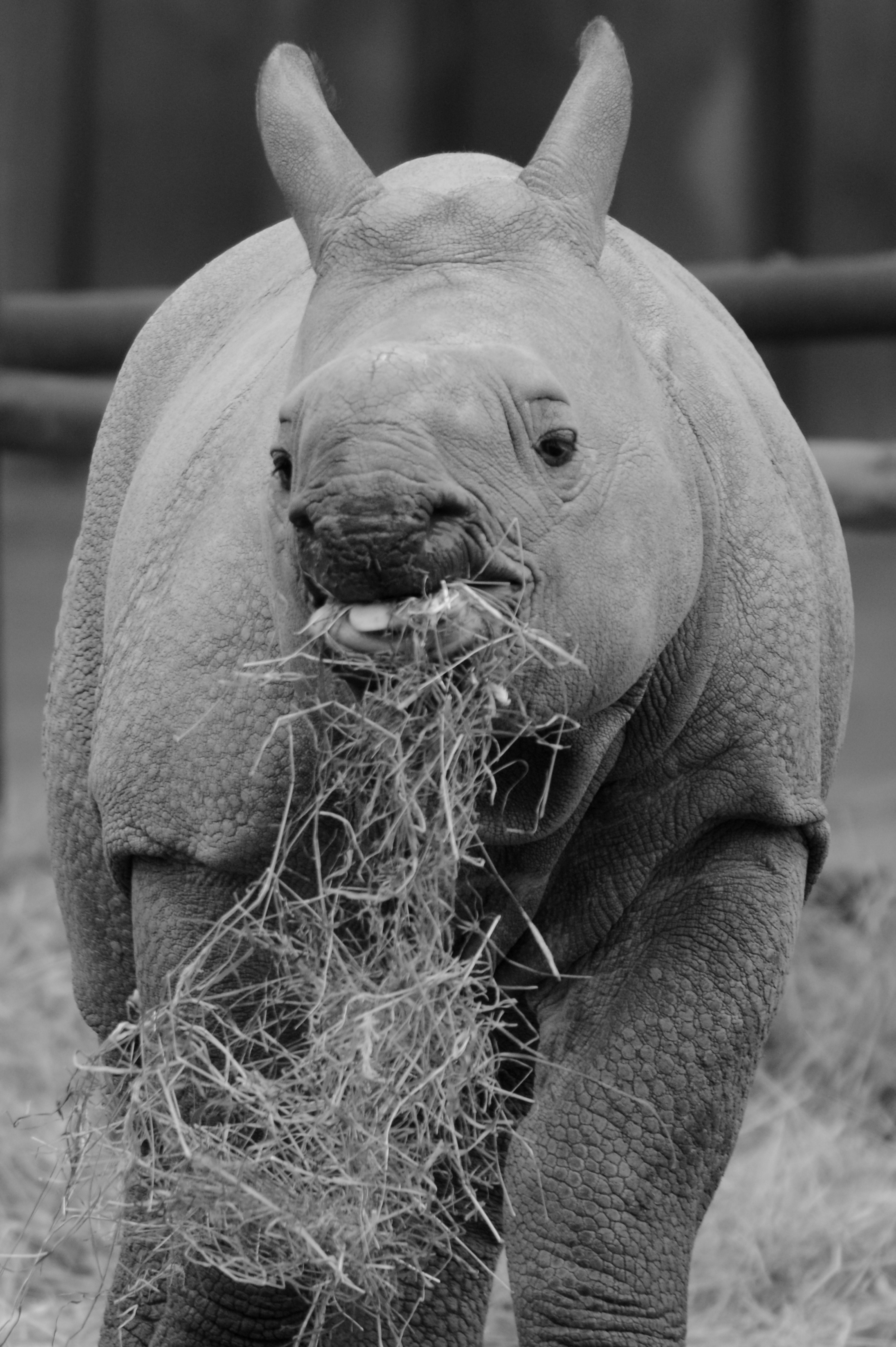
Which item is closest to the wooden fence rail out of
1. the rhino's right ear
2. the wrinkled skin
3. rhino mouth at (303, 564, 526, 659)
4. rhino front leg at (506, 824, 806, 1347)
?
the wrinkled skin

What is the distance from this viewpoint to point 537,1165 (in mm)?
3172

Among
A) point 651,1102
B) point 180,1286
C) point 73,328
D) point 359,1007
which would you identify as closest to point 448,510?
point 359,1007

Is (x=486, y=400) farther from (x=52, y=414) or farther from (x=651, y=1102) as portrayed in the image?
(x=52, y=414)

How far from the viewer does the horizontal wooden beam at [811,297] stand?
710 centimetres

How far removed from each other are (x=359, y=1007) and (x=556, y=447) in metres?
0.70

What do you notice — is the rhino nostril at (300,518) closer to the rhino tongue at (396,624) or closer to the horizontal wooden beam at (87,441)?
the rhino tongue at (396,624)

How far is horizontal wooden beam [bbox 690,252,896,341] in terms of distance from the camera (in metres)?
7.10

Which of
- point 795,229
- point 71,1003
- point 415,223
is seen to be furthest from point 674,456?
point 795,229

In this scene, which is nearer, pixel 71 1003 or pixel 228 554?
pixel 228 554

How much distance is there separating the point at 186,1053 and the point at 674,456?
1.02 m

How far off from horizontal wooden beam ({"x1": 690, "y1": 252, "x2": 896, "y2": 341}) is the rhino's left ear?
4089mm

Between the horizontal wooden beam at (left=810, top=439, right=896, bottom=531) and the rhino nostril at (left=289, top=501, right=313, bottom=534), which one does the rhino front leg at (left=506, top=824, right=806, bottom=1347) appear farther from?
the horizontal wooden beam at (left=810, top=439, right=896, bottom=531)

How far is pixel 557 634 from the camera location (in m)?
2.64

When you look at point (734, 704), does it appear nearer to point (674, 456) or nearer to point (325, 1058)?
point (674, 456)
